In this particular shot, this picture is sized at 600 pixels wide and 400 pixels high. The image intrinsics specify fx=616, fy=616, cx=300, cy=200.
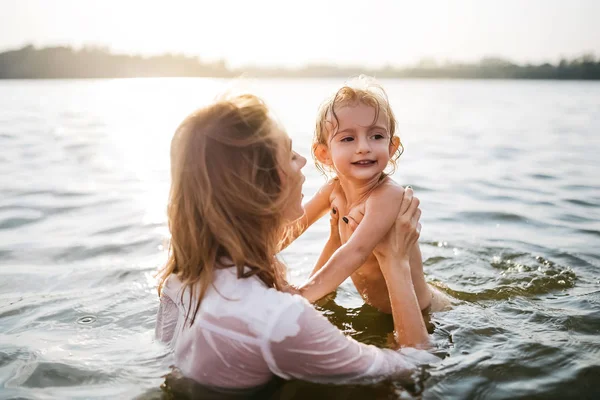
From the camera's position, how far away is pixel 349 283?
5.40 metres

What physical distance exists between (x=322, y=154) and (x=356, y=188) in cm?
35

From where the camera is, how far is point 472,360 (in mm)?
3635

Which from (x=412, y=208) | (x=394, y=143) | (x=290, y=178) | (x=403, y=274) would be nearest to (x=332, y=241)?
(x=394, y=143)

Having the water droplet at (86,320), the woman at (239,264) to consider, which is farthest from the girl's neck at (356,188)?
the water droplet at (86,320)

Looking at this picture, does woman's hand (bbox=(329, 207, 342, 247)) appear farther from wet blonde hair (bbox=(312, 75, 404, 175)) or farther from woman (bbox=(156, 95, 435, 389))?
woman (bbox=(156, 95, 435, 389))

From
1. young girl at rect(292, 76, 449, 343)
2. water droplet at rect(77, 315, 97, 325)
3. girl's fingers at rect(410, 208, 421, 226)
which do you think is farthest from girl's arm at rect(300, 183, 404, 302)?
water droplet at rect(77, 315, 97, 325)

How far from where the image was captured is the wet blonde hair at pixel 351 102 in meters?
4.16

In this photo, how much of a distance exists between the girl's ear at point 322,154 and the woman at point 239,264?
5.43 ft

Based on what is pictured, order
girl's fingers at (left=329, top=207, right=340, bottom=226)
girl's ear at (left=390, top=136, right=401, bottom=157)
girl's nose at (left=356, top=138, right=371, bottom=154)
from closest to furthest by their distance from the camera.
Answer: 1. girl's nose at (left=356, top=138, right=371, bottom=154)
2. girl's ear at (left=390, top=136, right=401, bottom=157)
3. girl's fingers at (left=329, top=207, right=340, bottom=226)

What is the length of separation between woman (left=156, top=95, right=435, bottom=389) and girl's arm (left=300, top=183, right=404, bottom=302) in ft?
3.07

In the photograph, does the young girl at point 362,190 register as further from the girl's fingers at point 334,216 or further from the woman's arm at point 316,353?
the woman's arm at point 316,353

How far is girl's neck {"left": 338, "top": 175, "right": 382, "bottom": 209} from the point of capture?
4.29 m

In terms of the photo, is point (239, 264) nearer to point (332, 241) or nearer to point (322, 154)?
point (322, 154)

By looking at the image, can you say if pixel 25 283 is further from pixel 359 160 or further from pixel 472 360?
pixel 472 360
